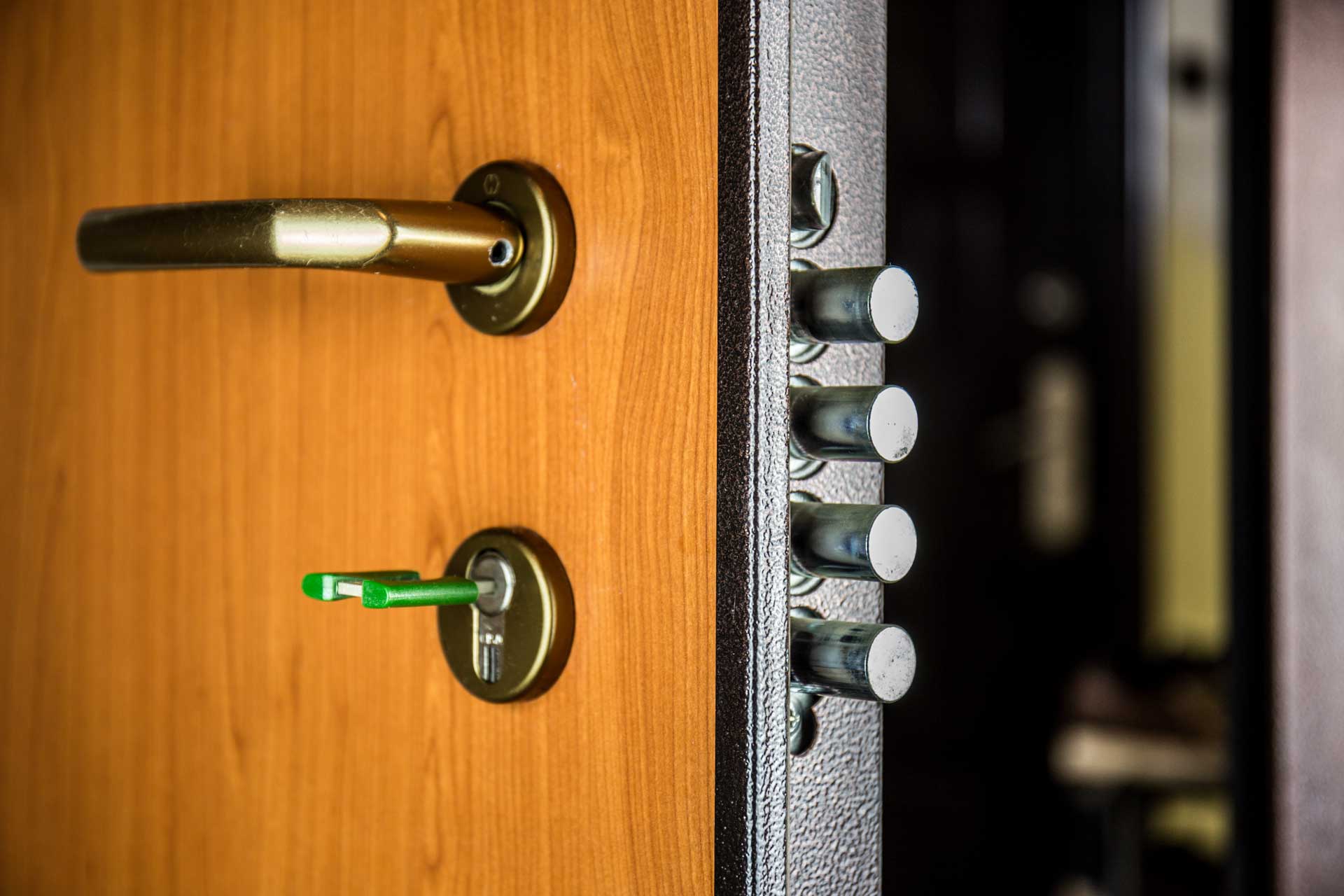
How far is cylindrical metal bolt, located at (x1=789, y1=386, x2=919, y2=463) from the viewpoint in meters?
0.27

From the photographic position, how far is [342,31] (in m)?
0.37

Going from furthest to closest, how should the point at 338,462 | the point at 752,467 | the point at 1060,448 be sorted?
the point at 1060,448 < the point at 338,462 < the point at 752,467

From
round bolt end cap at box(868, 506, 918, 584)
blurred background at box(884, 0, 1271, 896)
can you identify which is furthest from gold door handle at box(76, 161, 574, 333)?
blurred background at box(884, 0, 1271, 896)

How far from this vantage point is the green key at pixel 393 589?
281 millimetres

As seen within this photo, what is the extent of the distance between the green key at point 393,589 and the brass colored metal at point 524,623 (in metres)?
0.01

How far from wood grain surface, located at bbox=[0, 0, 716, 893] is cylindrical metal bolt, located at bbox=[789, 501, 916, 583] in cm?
3

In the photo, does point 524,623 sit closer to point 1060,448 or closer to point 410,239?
point 410,239

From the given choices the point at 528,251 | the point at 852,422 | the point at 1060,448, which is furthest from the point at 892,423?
the point at 1060,448

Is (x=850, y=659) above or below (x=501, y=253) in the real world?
below

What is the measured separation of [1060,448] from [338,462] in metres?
1.82

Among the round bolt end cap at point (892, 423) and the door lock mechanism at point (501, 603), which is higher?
the round bolt end cap at point (892, 423)

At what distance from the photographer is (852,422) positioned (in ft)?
0.88

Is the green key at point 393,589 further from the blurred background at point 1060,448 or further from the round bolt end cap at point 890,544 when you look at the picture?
the blurred background at point 1060,448

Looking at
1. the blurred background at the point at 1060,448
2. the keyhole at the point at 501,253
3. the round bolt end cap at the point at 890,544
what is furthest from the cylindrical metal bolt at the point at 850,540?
the blurred background at the point at 1060,448
